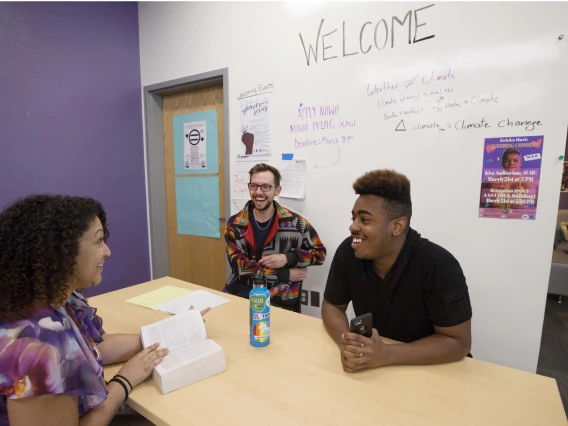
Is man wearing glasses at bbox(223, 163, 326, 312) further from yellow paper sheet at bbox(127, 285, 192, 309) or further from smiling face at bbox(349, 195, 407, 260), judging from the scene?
smiling face at bbox(349, 195, 407, 260)

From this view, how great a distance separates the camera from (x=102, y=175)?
2.88 m

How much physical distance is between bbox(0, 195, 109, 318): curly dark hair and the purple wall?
6.48 feet

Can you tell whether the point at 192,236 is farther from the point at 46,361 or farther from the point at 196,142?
the point at 46,361

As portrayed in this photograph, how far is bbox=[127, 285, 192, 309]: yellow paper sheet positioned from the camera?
1590mm

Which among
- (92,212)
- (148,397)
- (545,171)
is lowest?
(148,397)

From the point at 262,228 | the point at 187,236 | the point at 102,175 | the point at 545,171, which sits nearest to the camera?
the point at 545,171

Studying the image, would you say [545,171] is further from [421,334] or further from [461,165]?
[421,334]

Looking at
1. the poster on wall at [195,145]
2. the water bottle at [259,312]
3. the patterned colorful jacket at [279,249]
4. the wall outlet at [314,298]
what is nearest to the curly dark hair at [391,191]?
the water bottle at [259,312]

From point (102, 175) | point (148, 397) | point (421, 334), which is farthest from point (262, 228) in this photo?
point (102, 175)

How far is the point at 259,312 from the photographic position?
116 centimetres

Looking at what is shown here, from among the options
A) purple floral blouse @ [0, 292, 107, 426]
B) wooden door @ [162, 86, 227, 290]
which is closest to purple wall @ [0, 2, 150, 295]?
wooden door @ [162, 86, 227, 290]

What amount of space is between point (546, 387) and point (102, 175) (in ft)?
10.1

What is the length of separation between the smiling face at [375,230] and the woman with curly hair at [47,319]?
2.85ft

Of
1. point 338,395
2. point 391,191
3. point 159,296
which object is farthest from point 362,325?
point 159,296
